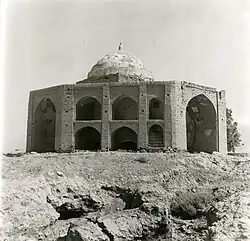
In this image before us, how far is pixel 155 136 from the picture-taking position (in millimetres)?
25594

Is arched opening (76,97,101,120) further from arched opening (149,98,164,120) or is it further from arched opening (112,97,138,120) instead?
arched opening (149,98,164,120)

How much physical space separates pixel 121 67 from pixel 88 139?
5.71m

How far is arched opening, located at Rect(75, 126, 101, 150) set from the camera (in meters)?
27.2

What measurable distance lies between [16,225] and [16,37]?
5655mm

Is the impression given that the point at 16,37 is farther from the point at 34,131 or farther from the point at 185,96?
the point at 34,131

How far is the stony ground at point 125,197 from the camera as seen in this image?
34.0ft

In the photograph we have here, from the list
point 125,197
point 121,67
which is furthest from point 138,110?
point 125,197

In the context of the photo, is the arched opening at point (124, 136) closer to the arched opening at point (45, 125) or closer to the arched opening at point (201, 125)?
the arched opening at point (201, 125)

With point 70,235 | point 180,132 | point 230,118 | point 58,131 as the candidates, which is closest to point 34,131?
point 58,131

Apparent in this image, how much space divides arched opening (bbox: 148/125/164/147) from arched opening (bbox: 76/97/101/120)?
15.3 feet

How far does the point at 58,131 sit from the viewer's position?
25875 mm

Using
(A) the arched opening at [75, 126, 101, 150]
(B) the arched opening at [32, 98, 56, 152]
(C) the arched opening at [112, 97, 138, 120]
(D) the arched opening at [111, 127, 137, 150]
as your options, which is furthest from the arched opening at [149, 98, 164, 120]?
(B) the arched opening at [32, 98, 56, 152]

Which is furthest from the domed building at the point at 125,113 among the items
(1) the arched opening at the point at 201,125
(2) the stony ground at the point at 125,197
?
(2) the stony ground at the point at 125,197

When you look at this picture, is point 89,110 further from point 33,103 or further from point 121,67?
point 33,103
